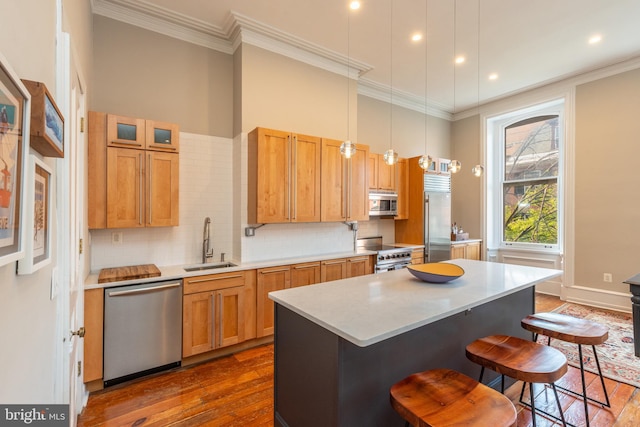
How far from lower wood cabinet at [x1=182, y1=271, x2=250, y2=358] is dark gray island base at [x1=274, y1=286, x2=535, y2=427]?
4.16ft

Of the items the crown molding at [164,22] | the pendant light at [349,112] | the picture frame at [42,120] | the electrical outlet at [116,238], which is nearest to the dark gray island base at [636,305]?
the pendant light at [349,112]

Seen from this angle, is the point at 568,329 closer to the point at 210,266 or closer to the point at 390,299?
the point at 390,299

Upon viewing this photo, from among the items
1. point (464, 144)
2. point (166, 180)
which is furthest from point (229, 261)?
point (464, 144)

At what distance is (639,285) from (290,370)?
266 cm

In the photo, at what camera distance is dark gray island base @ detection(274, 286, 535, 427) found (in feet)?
4.95

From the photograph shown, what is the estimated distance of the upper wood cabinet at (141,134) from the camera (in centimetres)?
273

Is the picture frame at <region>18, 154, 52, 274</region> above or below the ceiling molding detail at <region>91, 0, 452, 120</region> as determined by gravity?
below

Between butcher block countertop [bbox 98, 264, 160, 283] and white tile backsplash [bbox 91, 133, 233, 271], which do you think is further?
white tile backsplash [bbox 91, 133, 233, 271]

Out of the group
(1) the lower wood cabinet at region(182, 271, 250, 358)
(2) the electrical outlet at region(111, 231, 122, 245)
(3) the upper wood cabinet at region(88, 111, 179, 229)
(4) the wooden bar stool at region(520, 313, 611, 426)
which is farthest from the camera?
(2) the electrical outlet at region(111, 231, 122, 245)

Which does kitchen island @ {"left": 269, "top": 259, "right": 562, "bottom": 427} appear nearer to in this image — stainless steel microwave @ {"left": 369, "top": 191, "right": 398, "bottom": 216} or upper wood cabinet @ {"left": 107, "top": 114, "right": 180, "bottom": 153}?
upper wood cabinet @ {"left": 107, "top": 114, "right": 180, "bottom": 153}

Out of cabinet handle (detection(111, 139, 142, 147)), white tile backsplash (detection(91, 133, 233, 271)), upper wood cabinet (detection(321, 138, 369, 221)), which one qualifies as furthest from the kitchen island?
cabinet handle (detection(111, 139, 142, 147))

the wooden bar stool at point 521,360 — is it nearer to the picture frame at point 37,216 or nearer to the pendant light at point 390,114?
the pendant light at point 390,114

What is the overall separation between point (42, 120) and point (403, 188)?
16.2 ft

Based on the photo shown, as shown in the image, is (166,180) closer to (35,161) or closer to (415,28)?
(35,161)
